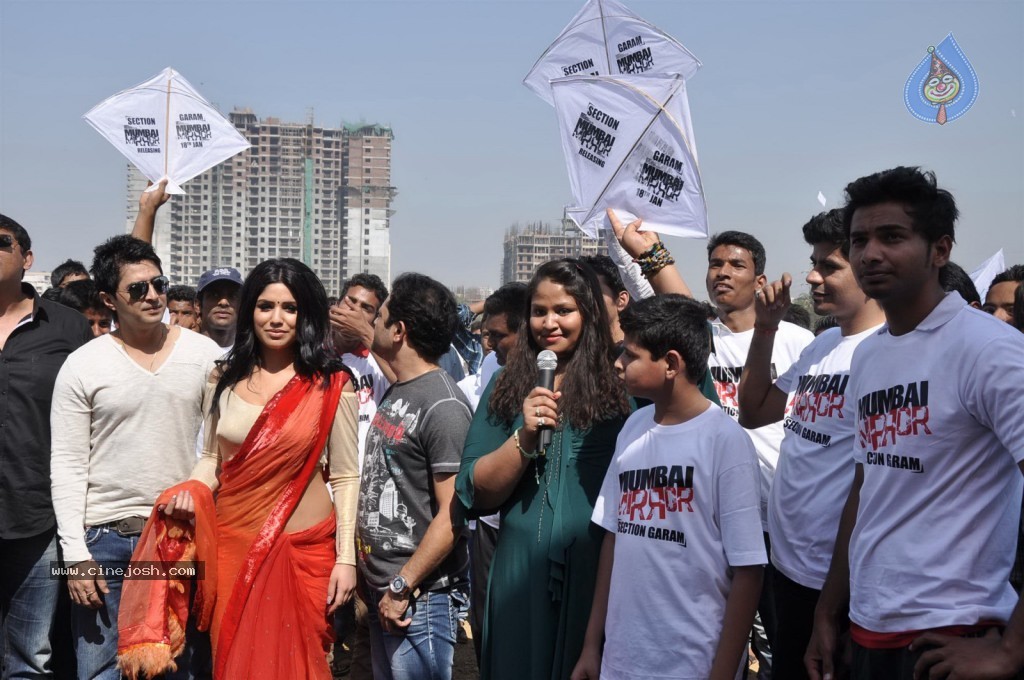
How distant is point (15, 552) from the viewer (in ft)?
13.9

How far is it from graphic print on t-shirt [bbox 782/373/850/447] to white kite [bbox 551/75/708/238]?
101cm

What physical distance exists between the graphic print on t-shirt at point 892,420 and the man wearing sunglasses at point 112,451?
2744 millimetres

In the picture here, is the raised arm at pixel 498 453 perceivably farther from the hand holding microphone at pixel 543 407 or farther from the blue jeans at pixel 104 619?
the blue jeans at pixel 104 619

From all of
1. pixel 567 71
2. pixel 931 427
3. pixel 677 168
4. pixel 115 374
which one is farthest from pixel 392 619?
pixel 567 71

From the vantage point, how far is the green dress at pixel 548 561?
9.73ft

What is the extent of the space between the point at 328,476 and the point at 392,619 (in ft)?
2.21

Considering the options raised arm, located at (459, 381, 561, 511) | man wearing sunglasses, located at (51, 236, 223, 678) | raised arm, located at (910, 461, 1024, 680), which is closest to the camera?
raised arm, located at (910, 461, 1024, 680)

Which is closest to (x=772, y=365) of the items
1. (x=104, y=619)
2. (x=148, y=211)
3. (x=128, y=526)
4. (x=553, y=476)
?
(x=553, y=476)

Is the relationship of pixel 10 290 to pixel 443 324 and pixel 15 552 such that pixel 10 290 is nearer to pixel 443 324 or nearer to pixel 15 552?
pixel 15 552

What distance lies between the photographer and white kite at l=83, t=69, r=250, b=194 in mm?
7074

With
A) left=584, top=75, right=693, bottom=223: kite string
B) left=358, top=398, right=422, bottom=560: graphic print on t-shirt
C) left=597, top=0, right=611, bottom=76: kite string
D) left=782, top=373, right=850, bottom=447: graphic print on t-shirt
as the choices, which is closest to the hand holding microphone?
left=358, top=398, right=422, bottom=560: graphic print on t-shirt

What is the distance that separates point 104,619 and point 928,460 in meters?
3.24

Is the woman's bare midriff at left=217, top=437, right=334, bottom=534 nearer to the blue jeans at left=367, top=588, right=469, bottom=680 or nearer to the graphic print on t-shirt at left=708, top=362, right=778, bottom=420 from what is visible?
the blue jeans at left=367, top=588, right=469, bottom=680

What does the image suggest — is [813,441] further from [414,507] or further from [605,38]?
[605,38]
